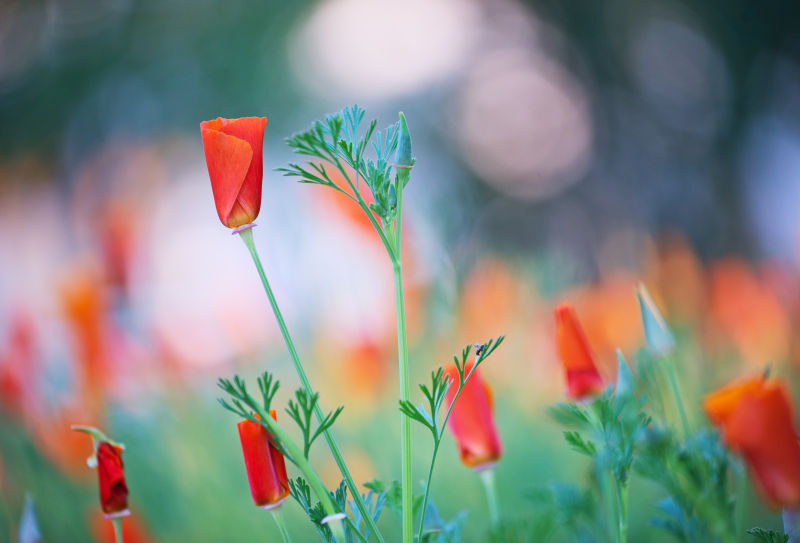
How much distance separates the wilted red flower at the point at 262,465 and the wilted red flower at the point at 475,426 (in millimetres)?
125

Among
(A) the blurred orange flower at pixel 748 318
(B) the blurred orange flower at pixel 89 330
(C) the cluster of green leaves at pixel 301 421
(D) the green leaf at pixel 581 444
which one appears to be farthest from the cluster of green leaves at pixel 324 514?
(A) the blurred orange flower at pixel 748 318

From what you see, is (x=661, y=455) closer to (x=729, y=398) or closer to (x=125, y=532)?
(x=729, y=398)

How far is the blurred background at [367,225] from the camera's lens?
0.86 metres

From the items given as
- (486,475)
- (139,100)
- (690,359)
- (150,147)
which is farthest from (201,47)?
(486,475)

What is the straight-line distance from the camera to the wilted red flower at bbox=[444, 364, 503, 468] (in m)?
0.40

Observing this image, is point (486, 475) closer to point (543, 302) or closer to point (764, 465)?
point (764, 465)

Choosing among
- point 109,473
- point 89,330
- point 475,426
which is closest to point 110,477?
point 109,473

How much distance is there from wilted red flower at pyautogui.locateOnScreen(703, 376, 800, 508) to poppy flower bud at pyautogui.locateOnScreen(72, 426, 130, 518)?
317 millimetres

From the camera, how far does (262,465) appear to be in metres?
0.31

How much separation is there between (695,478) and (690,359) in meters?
0.75

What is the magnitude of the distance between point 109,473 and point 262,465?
10 cm

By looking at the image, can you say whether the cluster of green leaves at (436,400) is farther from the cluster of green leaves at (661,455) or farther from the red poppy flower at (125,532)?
the red poppy flower at (125,532)

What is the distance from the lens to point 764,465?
30cm

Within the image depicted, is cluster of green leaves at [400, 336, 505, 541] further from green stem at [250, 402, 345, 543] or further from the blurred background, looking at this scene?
the blurred background
